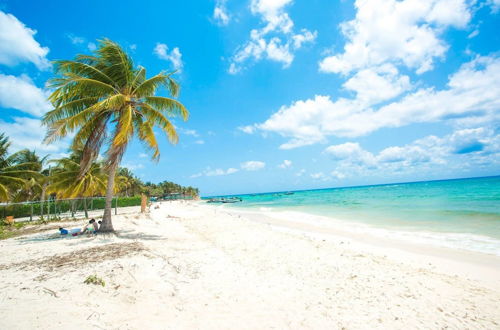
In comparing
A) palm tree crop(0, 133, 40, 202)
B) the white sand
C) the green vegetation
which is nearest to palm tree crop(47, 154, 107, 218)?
palm tree crop(0, 133, 40, 202)

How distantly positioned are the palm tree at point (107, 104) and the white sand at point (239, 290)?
367 centimetres

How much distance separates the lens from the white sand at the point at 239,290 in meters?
3.29

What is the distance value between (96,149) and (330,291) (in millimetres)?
9409

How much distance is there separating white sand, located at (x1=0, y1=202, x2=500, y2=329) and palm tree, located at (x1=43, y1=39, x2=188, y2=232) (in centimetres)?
367

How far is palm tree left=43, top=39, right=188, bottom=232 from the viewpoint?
823 centimetres

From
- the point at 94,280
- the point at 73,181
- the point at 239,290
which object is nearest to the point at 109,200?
the point at 94,280

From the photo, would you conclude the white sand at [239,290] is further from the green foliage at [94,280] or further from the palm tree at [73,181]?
the palm tree at [73,181]

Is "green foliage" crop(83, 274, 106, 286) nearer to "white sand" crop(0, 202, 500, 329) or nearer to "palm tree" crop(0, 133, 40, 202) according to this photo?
"white sand" crop(0, 202, 500, 329)

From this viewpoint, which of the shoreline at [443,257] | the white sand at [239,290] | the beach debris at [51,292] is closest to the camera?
the white sand at [239,290]

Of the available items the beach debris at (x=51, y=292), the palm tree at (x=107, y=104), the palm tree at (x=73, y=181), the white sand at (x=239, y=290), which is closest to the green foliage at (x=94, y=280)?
the white sand at (x=239, y=290)

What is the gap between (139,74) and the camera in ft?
31.1

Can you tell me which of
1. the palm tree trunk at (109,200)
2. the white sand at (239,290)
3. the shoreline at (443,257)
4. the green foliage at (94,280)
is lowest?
the shoreline at (443,257)

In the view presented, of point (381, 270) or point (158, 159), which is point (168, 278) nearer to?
point (381, 270)

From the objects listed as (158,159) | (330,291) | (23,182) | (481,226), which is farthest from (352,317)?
(23,182)
